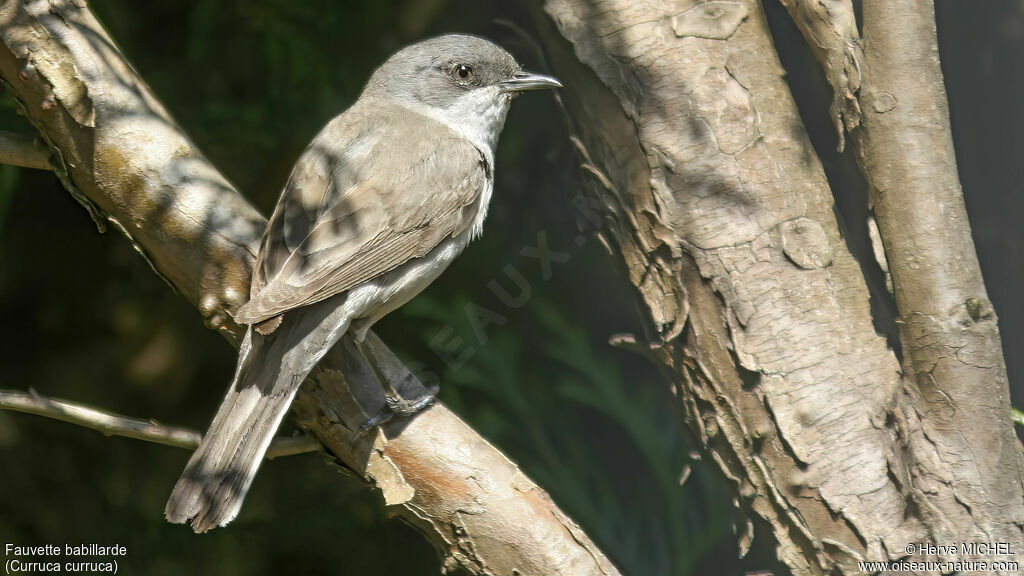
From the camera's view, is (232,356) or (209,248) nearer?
(209,248)

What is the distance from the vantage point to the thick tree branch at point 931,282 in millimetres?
2318

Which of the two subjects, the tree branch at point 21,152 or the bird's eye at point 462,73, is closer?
the tree branch at point 21,152

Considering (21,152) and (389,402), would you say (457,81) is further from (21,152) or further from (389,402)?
(21,152)

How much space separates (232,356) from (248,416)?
3.74 feet

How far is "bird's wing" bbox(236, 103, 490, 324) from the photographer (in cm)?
210

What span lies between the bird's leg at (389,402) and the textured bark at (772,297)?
2.99 feet

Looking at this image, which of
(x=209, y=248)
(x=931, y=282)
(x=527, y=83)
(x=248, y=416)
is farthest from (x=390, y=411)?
(x=931, y=282)

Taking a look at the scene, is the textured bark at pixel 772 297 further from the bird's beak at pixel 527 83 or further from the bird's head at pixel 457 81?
the bird's head at pixel 457 81

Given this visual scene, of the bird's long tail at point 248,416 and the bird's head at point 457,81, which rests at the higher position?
the bird's head at point 457,81

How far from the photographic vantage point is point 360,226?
7.32ft

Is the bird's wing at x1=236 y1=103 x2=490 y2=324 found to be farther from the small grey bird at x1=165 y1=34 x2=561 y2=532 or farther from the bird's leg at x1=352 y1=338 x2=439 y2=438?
the bird's leg at x1=352 y1=338 x2=439 y2=438

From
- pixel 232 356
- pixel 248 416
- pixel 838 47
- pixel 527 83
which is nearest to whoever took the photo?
pixel 248 416

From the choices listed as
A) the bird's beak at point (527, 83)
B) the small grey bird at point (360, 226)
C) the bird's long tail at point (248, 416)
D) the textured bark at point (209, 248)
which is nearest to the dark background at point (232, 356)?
the bird's beak at point (527, 83)

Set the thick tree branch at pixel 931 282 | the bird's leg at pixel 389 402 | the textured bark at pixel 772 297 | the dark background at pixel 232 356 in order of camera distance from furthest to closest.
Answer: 1. the dark background at pixel 232 356
2. the textured bark at pixel 772 297
3. the thick tree branch at pixel 931 282
4. the bird's leg at pixel 389 402
